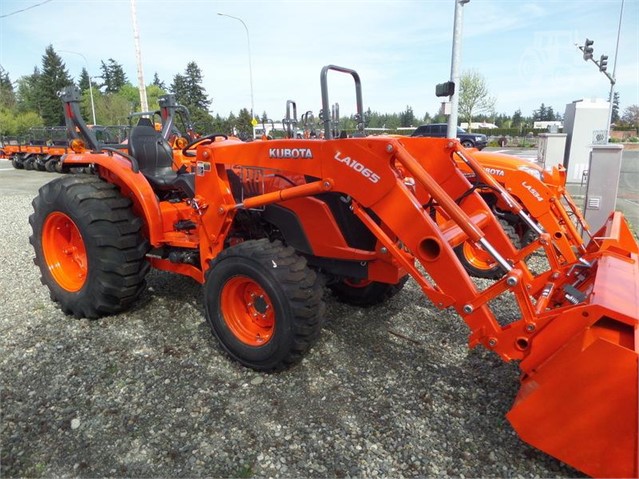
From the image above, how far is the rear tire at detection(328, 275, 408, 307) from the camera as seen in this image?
13.9 feet

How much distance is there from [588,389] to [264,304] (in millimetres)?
2014

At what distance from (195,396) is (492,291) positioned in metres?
1.96

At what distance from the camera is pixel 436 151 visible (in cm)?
348

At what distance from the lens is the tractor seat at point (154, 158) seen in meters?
4.25

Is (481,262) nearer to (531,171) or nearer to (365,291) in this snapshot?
(531,171)

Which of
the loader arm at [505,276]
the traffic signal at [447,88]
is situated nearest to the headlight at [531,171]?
the loader arm at [505,276]

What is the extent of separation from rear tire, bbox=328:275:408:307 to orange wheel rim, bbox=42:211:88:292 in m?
2.44

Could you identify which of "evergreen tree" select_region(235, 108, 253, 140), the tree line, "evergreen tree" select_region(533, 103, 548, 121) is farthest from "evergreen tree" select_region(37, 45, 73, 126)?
"evergreen tree" select_region(533, 103, 548, 121)

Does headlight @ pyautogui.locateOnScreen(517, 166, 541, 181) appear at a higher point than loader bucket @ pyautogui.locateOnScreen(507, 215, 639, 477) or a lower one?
higher

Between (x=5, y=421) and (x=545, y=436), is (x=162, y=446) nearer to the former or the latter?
(x=5, y=421)

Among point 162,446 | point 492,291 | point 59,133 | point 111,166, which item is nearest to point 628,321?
point 492,291

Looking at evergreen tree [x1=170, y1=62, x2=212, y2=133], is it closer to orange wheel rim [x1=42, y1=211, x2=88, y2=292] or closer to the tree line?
the tree line

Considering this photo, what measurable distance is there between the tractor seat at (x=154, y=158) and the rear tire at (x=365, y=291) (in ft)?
5.53

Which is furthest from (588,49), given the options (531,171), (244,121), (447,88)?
(244,121)
